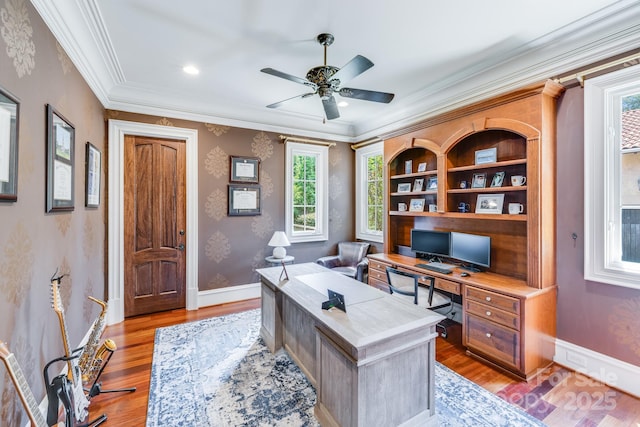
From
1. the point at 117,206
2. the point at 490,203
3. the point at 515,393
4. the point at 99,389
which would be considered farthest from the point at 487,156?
the point at 117,206

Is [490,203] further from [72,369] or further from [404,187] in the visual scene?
[72,369]

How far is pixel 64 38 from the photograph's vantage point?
6.59ft

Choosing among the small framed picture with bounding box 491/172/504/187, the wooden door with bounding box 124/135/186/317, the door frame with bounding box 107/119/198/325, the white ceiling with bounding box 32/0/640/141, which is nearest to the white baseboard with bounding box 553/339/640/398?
the small framed picture with bounding box 491/172/504/187

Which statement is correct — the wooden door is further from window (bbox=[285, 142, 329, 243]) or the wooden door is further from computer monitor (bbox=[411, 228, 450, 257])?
computer monitor (bbox=[411, 228, 450, 257])

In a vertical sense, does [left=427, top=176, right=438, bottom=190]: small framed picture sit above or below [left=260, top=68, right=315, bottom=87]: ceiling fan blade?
below

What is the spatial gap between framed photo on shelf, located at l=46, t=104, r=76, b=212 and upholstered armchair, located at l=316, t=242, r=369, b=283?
10.3 feet

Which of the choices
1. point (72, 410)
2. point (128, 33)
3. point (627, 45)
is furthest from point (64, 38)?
point (627, 45)

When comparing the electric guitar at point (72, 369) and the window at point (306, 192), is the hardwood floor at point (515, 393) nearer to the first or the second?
the electric guitar at point (72, 369)

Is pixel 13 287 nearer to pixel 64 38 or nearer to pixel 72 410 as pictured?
pixel 72 410

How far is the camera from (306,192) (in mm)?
4777

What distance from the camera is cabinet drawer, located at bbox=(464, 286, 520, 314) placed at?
2291 mm

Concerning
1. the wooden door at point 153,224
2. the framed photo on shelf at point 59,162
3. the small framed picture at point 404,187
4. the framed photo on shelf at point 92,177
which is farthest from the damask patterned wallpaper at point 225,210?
the small framed picture at point 404,187

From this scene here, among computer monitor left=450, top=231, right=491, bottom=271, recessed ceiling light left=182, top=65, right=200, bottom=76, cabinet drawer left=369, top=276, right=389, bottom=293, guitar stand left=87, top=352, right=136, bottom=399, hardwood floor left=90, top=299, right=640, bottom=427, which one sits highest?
recessed ceiling light left=182, top=65, right=200, bottom=76

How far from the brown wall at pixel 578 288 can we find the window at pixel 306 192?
312 cm
